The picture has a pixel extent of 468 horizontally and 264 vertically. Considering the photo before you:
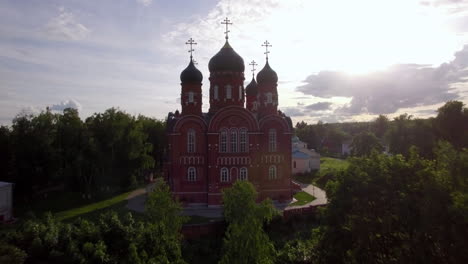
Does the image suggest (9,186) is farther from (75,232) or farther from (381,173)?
(381,173)

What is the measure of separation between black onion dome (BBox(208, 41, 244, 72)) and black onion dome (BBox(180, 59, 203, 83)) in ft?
3.94

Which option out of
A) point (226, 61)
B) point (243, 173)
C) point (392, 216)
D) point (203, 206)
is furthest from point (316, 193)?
point (392, 216)

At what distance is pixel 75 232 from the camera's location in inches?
407

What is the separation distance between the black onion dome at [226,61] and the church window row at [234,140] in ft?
16.7

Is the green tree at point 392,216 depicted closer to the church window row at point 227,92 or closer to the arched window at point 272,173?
the arched window at point 272,173

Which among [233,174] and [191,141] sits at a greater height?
[191,141]

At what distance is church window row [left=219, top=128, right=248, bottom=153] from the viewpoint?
92.6 ft

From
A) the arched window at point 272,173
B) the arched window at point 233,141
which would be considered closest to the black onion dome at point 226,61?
the arched window at point 233,141

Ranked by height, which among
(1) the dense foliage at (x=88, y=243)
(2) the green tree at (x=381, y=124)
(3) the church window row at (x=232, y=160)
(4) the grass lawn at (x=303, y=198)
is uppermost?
(2) the green tree at (x=381, y=124)

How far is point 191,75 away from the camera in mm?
29750

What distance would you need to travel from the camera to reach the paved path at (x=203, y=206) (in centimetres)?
2608

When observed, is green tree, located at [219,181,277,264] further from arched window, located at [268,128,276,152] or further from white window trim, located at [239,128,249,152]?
arched window, located at [268,128,276,152]

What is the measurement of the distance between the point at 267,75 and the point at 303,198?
35.4ft

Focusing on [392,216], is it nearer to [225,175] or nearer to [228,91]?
[225,175]
